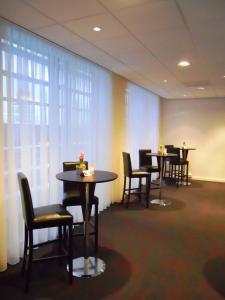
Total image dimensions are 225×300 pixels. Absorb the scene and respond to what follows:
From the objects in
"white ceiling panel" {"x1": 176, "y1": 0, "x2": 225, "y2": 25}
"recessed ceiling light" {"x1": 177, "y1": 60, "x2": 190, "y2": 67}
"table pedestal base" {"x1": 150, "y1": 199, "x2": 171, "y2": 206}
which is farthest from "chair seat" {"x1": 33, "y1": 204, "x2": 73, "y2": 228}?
"table pedestal base" {"x1": 150, "y1": 199, "x2": 171, "y2": 206}

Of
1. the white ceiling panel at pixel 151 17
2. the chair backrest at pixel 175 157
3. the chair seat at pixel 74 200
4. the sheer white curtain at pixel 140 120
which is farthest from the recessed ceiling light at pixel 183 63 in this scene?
the chair backrest at pixel 175 157

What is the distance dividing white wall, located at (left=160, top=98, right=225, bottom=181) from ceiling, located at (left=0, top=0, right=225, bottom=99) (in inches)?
133

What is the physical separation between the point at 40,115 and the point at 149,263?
2.13 metres

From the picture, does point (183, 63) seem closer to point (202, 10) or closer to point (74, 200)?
point (202, 10)

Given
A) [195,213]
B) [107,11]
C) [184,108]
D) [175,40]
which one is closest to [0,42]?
[107,11]

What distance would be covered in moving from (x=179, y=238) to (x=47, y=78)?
273 centimetres

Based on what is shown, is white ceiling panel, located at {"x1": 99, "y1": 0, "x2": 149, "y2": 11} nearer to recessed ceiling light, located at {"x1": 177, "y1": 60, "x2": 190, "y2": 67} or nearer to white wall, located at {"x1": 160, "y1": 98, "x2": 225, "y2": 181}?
recessed ceiling light, located at {"x1": 177, "y1": 60, "x2": 190, "y2": 67}

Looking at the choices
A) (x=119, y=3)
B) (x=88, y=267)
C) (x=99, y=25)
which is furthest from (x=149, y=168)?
(x=119, y=3)

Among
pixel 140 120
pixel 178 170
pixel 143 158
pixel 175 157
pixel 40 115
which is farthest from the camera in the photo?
pixel 178 170

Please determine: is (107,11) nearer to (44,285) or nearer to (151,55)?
(151,55)

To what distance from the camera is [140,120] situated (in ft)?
20.3

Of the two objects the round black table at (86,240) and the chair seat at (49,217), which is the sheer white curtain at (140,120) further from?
the chair seat at (49,217)

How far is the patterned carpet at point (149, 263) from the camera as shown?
7.37ft

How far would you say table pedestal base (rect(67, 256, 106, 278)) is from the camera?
8.27 feet
